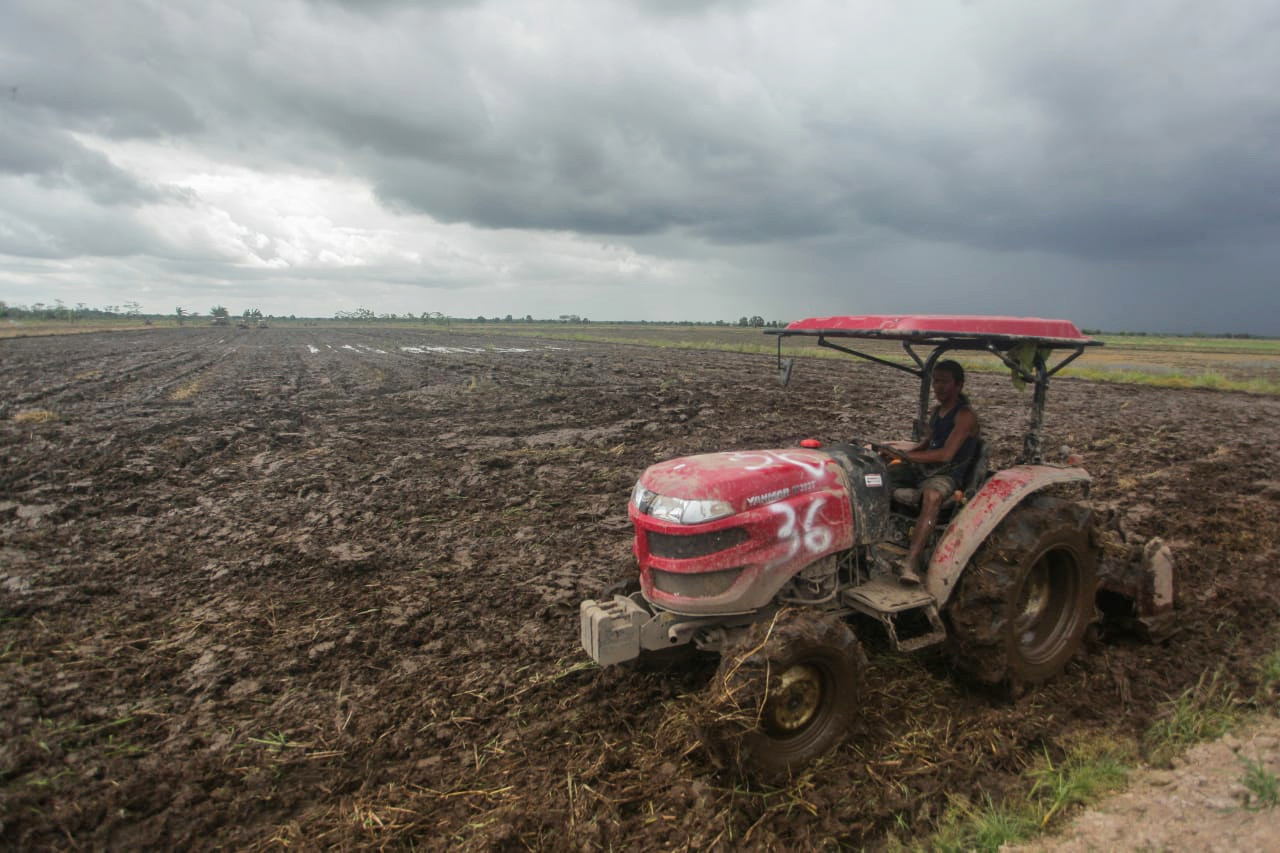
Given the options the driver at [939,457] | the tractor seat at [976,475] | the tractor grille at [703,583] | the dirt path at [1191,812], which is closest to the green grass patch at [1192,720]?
the dirt path at [1191,812]

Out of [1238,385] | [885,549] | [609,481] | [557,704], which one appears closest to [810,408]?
[609,481]

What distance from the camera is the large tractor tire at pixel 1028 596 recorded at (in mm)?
3740

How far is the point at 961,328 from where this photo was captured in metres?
3.54

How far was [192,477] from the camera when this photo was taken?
901 cm

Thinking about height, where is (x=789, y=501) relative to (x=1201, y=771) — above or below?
above

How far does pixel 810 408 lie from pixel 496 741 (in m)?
12.2

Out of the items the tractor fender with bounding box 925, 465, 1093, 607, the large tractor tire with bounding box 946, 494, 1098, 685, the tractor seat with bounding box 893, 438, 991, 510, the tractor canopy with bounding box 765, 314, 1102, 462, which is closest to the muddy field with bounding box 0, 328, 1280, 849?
the large tractor tire with bounding box 946, 494, 1098, 685

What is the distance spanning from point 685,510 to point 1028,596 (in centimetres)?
238

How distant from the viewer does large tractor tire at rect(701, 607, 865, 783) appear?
9.96 feet

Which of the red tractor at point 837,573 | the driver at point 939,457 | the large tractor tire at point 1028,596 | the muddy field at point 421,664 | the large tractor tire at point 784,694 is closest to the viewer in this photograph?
the large tractor tire at point 784,694

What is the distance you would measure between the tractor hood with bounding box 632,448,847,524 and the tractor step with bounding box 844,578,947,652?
0.61 meters

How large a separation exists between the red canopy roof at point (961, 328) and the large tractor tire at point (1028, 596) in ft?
3.38

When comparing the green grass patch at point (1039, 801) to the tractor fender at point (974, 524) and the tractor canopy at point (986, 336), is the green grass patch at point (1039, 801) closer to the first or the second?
the tractor fender at point (974, 524)

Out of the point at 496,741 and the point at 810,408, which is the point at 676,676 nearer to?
the point at 496,741
